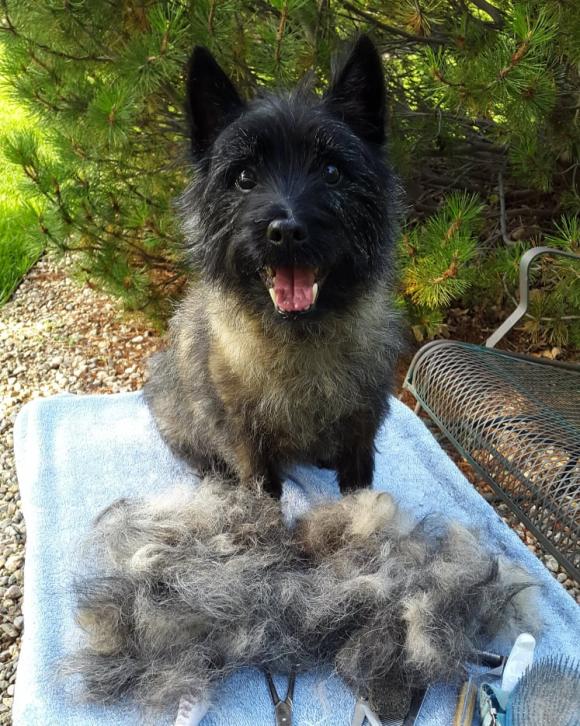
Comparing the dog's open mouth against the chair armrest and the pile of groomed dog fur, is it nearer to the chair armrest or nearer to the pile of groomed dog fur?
Result: the pile of groomed dog fur

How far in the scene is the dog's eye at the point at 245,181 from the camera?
2.03 metres

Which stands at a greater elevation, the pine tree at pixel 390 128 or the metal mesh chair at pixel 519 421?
the pine tree at pixel 390 128

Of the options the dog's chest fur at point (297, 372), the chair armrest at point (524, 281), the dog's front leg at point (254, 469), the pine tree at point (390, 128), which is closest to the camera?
the dog's chest fur at point (297, 372)

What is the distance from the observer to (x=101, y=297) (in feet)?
18.1

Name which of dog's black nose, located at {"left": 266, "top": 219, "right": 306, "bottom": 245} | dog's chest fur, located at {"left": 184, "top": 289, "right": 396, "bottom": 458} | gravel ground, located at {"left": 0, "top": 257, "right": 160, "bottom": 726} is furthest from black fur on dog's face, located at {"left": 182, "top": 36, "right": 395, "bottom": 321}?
gravel ground, located at {"left": 0, "top": 257, "right": 160, "bottom": 726}

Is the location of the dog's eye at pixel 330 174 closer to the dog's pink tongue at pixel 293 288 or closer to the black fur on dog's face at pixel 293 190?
the black fur on dog's face at pixel 293 190

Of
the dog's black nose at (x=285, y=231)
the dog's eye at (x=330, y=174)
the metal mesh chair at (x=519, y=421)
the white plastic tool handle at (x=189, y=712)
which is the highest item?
the dog's eye at (x=330, y=174)

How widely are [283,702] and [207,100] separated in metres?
1.85

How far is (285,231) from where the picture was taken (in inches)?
72.1

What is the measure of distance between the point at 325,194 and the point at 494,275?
2186 mm

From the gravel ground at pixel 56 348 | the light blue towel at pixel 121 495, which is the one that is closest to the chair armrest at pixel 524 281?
the light blue towel at pixel 121 495

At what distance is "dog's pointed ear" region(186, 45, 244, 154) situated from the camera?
2.12m

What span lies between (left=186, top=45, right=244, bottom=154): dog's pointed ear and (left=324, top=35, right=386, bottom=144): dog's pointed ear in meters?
0.32

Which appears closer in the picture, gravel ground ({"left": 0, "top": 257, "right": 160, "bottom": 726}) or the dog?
the dog
